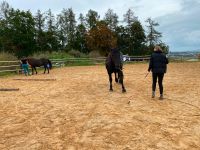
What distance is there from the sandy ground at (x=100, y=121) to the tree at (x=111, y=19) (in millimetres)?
59226

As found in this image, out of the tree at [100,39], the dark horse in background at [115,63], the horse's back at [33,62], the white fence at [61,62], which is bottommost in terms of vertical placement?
the white fence at [61,62]

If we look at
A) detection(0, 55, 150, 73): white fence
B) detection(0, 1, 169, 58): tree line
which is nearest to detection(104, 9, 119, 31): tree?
detection(0, 1, 169, 58): tree line

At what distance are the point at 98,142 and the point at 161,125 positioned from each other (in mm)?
1882

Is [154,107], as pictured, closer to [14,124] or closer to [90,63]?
[14,124]

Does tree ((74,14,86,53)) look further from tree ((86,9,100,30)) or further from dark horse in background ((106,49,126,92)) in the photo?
dark horse in background ((106,49,126,92))

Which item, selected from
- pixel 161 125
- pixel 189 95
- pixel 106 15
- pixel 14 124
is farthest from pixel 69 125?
pixel 106 15

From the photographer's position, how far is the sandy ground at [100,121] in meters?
6.39

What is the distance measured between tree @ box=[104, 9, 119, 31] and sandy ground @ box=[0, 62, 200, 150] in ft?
194

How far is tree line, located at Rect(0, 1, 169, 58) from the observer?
61500 millimetres

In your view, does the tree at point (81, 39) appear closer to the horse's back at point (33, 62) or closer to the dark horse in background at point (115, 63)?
the horse's back at point (33, 62)

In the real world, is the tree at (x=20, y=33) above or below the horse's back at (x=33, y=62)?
above

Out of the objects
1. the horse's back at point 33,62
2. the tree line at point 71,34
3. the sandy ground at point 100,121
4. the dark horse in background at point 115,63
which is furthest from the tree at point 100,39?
the sandy ground at point 100,121

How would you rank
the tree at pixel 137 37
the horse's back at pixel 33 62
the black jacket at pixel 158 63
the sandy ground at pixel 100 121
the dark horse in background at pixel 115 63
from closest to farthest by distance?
the sandy ground at pixel 100 121 → the black jacket at pixel 158 63 → the dark horse in background at pixel 115 63 → the horse's back at pixel 33 62 → the tree at pixel 137 37

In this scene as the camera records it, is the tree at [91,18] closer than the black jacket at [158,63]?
No
